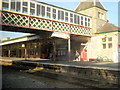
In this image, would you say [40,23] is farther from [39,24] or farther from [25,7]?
[25,7]

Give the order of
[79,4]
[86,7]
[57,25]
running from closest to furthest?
[57,25] → [86,7] → [79,4]

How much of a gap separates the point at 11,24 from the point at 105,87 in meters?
10.9

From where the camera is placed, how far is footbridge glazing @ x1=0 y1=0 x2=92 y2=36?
45.9 feet

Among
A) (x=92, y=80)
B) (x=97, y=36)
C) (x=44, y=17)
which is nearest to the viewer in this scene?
(x=92, y=80)

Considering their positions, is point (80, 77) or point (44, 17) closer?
point (80, 77)

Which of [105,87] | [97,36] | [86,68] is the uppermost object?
[97,36]

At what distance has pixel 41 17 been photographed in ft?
53.0

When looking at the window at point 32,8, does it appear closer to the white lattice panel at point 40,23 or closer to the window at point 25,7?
the window at point 25,7

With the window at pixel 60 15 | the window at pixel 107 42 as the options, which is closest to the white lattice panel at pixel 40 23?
the window at pixel 60 15

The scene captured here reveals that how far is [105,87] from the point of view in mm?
8320

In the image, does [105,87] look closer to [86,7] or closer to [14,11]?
[14,11]

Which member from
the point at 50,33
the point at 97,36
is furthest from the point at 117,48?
the point at 50,33

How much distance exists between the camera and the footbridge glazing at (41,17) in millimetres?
13977

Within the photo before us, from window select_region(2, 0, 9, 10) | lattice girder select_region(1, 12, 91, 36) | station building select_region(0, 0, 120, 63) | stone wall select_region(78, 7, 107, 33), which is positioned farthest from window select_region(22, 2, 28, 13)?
stone wall select_region(78, 7, 107, 33)
